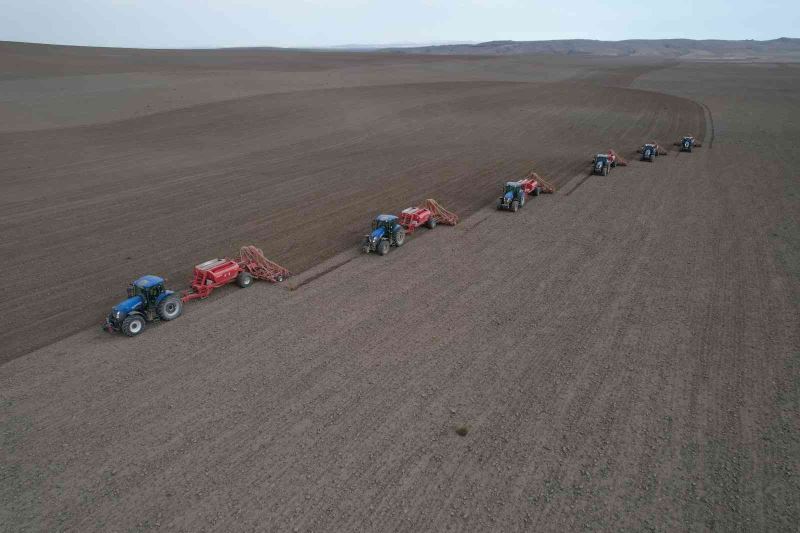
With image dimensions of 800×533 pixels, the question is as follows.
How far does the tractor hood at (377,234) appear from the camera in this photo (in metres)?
20.2

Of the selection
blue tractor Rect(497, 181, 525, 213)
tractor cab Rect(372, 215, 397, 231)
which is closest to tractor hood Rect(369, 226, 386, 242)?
tractor cab Rect(372, 215, 397, 231)

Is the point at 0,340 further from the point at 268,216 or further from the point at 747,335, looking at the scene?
the point at 747,335

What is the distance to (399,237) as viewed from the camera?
69.4 ft

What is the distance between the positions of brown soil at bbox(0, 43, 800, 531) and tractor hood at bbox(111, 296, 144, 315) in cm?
→ 98

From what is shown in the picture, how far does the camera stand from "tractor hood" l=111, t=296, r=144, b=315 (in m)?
14.6

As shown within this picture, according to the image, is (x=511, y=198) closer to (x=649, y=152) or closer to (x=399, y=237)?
Result: (x=399, y=237)

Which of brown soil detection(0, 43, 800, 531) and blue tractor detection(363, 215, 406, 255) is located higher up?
blue tractor detection(363, 215, 406, 255)

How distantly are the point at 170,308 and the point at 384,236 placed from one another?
9.11 metres

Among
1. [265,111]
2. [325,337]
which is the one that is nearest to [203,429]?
[325,337]

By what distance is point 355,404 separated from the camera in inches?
464

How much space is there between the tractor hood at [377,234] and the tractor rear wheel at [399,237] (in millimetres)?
661

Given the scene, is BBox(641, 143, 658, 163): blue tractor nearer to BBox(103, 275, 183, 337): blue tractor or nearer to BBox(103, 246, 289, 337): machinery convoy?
BBox(103, 246, 289, 337): machinery convoy

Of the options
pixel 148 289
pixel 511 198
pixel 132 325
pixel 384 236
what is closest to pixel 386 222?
pixel 384 236

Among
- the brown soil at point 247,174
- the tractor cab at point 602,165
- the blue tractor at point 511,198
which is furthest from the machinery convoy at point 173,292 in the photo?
the tractor cab at point 602,165
